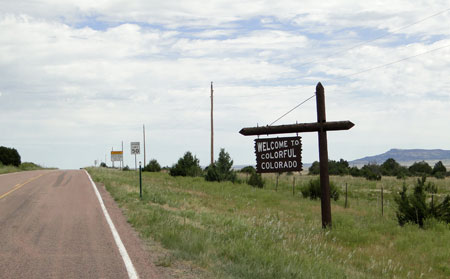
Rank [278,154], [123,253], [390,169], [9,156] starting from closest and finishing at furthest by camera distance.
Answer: [123,253] → [278,154] → [9,156] → [390,169]

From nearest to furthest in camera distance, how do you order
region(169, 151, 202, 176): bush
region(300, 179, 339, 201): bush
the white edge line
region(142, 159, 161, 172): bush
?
the white edge line < region(300, 179, 339, 201): bush < region(169, 151, 202, 176): bush < region(142, 159, 161, 172): bush

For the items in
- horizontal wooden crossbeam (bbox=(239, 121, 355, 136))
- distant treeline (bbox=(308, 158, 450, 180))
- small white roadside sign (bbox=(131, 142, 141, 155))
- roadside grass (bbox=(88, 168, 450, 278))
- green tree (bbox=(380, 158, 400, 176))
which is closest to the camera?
roadside grass (bbox=(88, 168, 450, 278))

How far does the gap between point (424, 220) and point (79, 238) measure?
13.5 metres

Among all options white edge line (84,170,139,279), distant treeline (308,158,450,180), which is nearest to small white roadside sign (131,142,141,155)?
white edge line (84,170,139,279)

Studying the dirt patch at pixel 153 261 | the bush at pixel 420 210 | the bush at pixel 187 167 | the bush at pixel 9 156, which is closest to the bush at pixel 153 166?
the bush at pixel 187 167

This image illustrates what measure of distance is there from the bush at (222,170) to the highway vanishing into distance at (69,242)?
22.2 metres

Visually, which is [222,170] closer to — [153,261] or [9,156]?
[153,261]

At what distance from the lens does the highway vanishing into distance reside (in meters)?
7.92

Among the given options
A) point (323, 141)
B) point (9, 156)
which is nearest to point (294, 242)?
point (323, 141)

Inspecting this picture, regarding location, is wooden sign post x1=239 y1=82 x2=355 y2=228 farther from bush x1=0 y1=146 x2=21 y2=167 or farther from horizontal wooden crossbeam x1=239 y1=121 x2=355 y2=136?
bush x1=0 y1=146 x2=21 y2=167

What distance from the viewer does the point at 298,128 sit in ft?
53.6

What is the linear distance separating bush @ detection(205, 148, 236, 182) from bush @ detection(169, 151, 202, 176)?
8103 millimetres

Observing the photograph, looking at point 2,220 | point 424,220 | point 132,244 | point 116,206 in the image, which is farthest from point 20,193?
point 424,220

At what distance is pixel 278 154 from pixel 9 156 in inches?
2648
